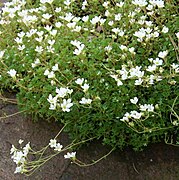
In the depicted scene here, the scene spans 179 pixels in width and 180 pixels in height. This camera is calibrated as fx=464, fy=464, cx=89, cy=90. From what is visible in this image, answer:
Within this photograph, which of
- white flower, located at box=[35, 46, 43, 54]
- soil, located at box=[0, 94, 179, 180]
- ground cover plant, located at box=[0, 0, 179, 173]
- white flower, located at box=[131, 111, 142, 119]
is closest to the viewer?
white flower, located at box=[131, 111, 142, 119]

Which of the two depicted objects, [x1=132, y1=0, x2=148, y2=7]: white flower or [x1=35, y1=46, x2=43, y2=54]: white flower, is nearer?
[x1=35, y1=46, x2=43, y2=54]: white flower

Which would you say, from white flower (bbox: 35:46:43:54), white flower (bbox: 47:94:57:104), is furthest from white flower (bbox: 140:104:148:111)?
white flower (bbox: 35:46:43:54)

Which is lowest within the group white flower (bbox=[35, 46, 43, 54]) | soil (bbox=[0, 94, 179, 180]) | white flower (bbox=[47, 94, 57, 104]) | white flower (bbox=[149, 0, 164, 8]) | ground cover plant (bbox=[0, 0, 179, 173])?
soil (bbox=[0, 94, 179, 180])

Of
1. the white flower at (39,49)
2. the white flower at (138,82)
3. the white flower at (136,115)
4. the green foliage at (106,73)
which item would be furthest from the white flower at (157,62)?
the white flower at (39,49)

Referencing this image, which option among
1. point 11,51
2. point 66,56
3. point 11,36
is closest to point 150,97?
point 66,56

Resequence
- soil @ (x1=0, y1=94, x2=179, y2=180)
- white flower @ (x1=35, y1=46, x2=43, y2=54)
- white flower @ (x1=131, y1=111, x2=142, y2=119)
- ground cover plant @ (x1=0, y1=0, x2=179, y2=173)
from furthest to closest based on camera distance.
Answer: white flower @ (x1=35, y1=46, x2=43, y2=54), soil @ (x1=0, y1=94, x2=179, y2=180), ground cover plant @ (x1=0, y1=0, x2=179, y2=173), white flower @ (x1=131, y1=111, x2=142, y2=119)

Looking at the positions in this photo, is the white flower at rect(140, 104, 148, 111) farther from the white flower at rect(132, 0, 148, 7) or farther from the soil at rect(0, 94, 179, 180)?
the white flower at rect(132, 0, 148, 7)

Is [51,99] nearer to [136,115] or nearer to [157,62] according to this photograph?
[136,115]

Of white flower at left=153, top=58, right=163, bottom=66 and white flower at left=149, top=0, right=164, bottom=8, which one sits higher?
white flower at left=149, top=0, right=164, bottom=8

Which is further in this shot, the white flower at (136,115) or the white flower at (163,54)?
the white flower at (163,54)

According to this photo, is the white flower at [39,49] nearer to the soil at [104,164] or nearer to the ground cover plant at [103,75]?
the ground cover plant at [103,75]
